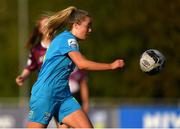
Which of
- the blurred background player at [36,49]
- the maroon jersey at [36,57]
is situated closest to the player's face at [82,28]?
the blurred background player at [36,49]

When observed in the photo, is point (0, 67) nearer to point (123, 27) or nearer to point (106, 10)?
point (106, 10)

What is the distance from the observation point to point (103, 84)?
38938 millimetres

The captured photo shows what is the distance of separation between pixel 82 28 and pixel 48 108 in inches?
38.4

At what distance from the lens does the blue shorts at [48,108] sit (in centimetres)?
922

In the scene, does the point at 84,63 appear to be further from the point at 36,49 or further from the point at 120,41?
the point at 120,41

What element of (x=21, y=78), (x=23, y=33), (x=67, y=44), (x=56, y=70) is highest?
(x=67, y=44)

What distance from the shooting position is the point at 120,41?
36.1m

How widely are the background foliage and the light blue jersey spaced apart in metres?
5.36

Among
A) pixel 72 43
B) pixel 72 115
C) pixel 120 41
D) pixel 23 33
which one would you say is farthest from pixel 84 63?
pixel 23 33

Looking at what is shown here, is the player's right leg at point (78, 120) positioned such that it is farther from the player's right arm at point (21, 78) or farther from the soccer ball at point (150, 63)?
the player's right arm at point (21, 78)

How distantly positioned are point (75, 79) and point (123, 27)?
20.1 m

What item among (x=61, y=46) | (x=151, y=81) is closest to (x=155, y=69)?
(x=61, y=46)

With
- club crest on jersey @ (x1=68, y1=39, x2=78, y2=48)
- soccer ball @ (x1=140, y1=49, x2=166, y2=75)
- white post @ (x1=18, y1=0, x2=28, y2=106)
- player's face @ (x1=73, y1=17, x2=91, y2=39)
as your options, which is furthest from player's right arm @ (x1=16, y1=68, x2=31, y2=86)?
white post @ (x1=18, y1=0, x2=28, y2=106)

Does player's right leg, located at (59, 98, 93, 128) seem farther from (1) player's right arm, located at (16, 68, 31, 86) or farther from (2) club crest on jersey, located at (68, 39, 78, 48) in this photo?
(1) player's right arm, located at (16, 68, 31, 86)
